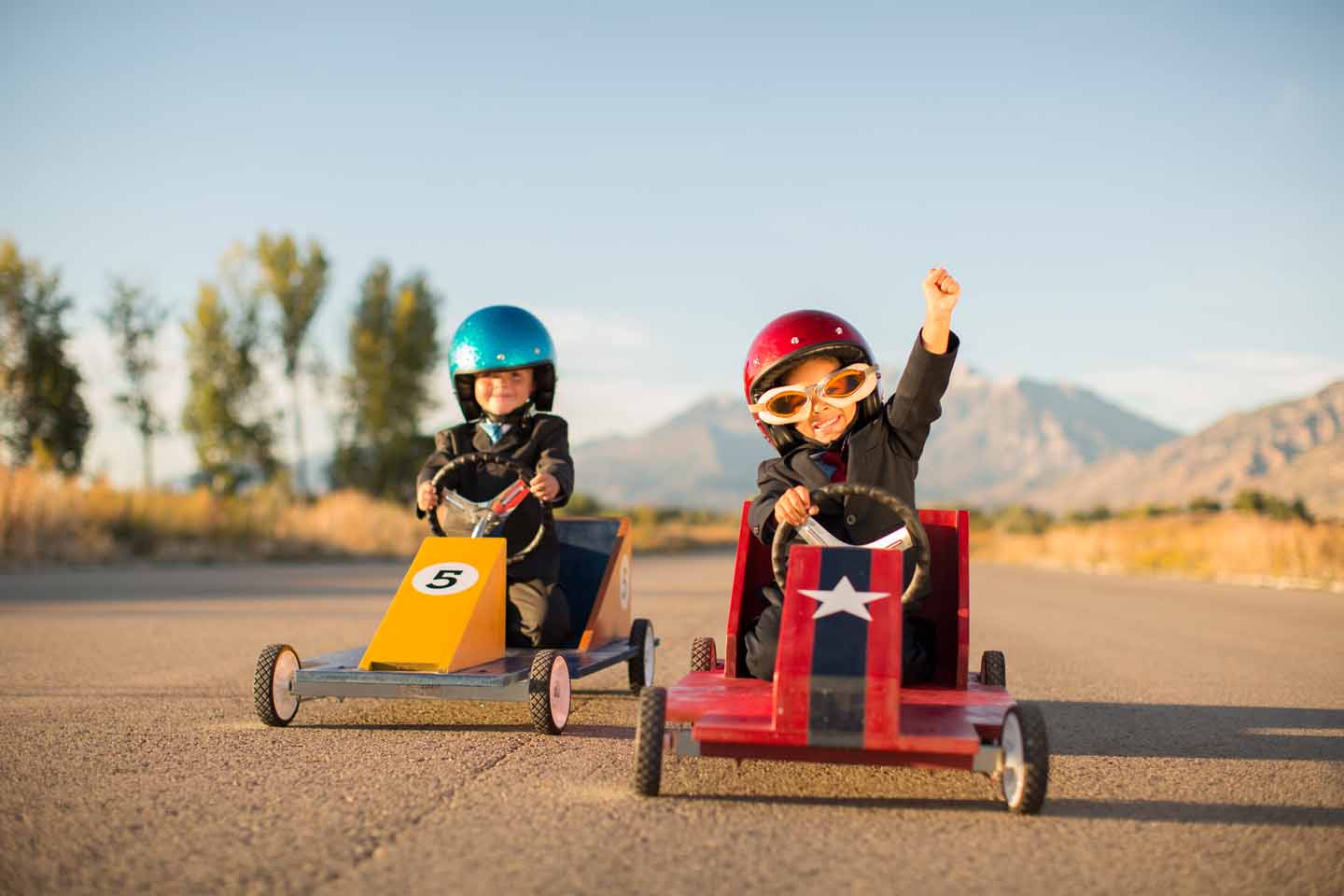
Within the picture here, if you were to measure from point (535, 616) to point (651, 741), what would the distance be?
246cm

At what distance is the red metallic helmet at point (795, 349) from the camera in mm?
5047

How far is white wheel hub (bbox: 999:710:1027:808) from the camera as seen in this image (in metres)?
3.73

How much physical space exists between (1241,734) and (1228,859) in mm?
2413

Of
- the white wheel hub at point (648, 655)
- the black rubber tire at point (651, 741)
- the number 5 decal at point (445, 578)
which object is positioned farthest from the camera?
the white wheel hub at point (648, 655)

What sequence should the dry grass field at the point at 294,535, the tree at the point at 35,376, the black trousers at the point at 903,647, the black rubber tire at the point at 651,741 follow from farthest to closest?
1. the tree at the point at 35,376
2. the dry grass field at the point at 294,535
3. the black trousers at the point at 903,647
4. the black rubber tire at the point at 651,741

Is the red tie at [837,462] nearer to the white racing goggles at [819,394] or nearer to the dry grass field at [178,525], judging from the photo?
the white racing goggles at [819,394]

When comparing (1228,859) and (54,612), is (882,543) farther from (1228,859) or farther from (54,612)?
(54,612)

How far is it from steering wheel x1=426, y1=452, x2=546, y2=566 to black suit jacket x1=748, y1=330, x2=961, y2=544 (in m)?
1.62

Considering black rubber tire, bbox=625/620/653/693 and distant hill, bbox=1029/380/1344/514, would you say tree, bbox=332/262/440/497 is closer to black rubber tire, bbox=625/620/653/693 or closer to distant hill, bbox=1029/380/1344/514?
black rubber tire, bbox=625/620/653/693

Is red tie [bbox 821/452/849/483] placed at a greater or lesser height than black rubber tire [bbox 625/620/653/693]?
greater

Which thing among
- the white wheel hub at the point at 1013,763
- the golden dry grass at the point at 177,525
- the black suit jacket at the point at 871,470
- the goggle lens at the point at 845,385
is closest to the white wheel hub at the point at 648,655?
the black suit jacket at the point at 871,470

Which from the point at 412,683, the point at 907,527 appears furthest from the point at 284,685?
the point at 907,527

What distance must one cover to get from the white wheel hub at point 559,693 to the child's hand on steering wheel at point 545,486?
1.08 m

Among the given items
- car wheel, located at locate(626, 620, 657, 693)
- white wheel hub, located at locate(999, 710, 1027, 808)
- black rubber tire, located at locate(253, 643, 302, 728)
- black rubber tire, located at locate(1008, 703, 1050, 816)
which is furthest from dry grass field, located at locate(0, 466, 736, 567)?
black rubber tire, located at locate(1008, 703, 1050, 816)
